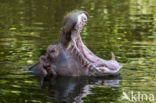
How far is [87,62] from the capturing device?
359 inches

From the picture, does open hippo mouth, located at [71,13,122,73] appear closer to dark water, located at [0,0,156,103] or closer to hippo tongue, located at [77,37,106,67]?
hippo tongue, located at [77,37,106,67]

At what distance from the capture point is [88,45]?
12.2 meters

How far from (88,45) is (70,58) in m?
3.10

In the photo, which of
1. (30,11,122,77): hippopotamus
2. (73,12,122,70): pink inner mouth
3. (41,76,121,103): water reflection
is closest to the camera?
(41,76,121,103): water reflection

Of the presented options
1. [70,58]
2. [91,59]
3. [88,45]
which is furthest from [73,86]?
[88,45]

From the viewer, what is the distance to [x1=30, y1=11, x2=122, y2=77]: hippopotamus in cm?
912

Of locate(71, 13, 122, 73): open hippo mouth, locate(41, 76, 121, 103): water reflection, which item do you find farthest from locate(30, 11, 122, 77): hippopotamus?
locate(41, 76, 121, 103): water reflection

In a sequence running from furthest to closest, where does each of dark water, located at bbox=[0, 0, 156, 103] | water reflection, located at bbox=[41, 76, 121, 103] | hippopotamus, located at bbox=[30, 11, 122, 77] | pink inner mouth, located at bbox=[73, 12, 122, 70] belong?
pink inner mouth, located at bbox=[73, 12, 122, 70], hippopotamus, located at bbox=[30, 11, 122, 77], dark water, located at bbox=[0, 0, 156, 103], water reflection, located at bbox=[41, 76, 121, 103]

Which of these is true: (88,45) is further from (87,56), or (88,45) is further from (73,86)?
(73,86)

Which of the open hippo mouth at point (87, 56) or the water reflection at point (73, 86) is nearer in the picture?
the water reflection at point (73, 86)

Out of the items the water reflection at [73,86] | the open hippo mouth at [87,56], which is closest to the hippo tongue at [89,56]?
the open hippo mouth at [87,56]

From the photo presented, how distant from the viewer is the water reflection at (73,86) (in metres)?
7.95

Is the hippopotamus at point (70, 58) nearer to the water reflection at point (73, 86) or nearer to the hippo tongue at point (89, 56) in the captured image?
the hippo tongue at point (89, 56)

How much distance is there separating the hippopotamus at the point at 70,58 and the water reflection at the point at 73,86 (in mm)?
121
